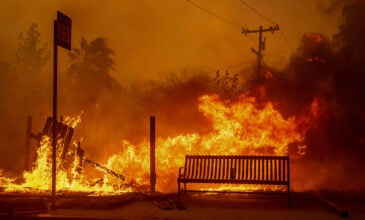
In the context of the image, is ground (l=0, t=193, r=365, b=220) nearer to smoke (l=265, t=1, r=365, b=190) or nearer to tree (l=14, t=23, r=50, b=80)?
smoke (l=265, t=1, r=365, b=190)

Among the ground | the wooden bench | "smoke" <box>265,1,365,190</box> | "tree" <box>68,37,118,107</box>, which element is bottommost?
the ground

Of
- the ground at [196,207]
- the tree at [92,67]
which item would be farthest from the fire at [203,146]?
the tree at [92,67]

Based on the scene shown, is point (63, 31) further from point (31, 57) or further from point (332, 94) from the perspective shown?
point (31, 57)

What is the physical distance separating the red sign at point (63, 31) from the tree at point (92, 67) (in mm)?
34754

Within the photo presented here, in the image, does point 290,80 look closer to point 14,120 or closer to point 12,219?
point 12,219

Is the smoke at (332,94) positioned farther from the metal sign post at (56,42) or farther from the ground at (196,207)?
the metal sign post at (56,42)

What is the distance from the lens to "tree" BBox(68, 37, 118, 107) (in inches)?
1738

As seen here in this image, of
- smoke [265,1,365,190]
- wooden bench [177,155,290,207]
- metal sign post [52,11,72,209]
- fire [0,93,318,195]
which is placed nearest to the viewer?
metal sign post [52,11,72,209]

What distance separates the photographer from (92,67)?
149ft

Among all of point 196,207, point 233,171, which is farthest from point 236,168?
point 196,207

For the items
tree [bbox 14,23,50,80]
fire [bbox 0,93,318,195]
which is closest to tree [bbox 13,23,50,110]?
tree [bbox 14,23,50,80]

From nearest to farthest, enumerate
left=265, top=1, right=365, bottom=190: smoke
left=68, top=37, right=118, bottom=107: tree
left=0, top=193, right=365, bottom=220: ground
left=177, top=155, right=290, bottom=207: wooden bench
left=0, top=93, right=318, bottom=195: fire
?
left=0, top=193, right=365, bottom=220: ground
left=177, top=155, right=290, bottom=207: wooden bench
left=0, top=93, right=318, bottom=195: fire
left=265, top=1, right=365, bottom=190: smoke
left=68, top=37, right=118, bottom=107: tree

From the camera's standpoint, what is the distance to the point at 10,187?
36.1 feet

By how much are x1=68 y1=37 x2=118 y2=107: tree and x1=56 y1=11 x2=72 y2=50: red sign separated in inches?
1368
